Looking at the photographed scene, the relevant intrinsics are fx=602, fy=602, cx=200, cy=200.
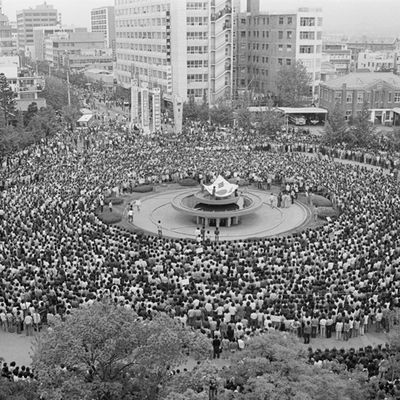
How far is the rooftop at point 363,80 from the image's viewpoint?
71137 mm

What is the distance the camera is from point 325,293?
22969 mm

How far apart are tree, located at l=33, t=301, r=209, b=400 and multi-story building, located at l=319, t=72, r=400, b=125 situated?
60.4 m

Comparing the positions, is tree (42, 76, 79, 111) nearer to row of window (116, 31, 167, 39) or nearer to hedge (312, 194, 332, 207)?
row of window (116, 31, 167, 39)

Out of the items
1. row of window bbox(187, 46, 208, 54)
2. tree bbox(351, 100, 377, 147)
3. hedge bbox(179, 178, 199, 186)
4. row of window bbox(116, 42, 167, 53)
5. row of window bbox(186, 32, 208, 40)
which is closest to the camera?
hedge bbox(179, 178, 199, 186)

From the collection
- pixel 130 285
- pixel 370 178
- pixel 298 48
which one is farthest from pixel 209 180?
pixel 298 48

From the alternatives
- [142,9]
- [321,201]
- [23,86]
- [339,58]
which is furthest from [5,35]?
[321,201]

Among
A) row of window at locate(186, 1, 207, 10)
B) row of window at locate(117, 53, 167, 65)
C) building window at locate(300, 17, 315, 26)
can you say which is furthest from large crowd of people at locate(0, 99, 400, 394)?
building window at locate(300, 17, 315, 26)

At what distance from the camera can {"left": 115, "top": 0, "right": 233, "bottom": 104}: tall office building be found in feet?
253

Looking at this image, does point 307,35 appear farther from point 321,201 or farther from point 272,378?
point 272,378

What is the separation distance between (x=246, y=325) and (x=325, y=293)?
12.7ft

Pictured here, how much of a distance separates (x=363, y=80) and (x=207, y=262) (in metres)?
52.6

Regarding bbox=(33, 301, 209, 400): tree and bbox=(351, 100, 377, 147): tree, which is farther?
bbox=(351, 100, 377, 147): tree

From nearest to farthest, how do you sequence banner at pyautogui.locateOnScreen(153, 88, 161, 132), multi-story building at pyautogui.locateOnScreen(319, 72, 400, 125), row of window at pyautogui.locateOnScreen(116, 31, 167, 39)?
banner at pyautogui.locateOnScreen(153, 88, 161, 132) → multi-story building at pyautogui.locateOnScreen(319, 72, 400, 125) → row of window at pyautogui.locateOnScreen(116, 31, 167, 39)

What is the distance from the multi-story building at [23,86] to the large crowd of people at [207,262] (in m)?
36.9
